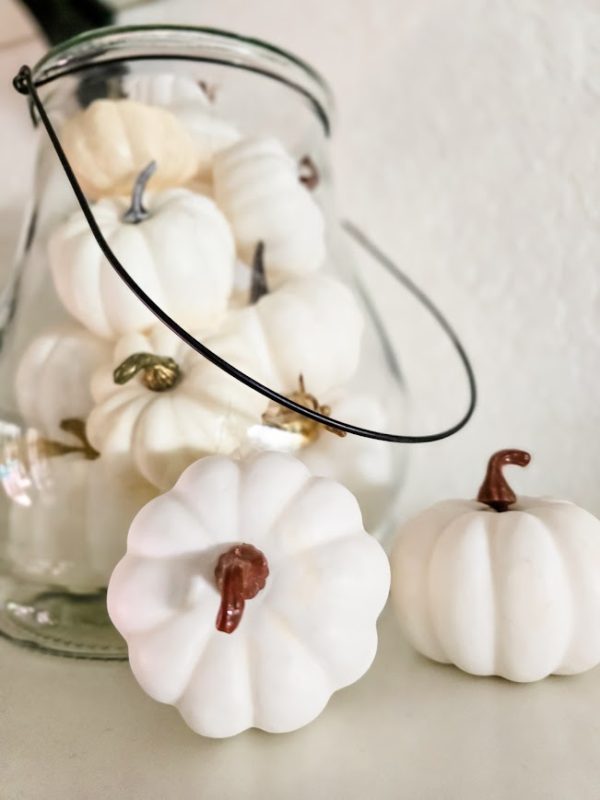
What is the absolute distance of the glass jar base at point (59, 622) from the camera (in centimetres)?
58

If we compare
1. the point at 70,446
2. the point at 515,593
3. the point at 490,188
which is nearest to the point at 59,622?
the point at 70,446

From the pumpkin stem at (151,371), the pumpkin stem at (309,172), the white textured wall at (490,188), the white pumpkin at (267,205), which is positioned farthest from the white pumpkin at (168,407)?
the white textured wall at (490,188)

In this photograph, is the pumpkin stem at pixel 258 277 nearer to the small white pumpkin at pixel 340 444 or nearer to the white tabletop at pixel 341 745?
the small white pumpkin at pixel 340 444

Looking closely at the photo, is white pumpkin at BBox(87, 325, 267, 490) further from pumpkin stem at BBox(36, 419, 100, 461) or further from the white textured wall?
the white textured wall

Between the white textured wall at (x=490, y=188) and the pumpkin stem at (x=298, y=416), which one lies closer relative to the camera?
the pumpkin stem at (x=298, y=416)

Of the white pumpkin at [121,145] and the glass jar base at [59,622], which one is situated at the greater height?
the white pumpkin at [121,145]

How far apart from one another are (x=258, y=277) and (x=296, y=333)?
0.25 feet

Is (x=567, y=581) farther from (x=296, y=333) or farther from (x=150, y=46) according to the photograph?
(x=150, y=46)

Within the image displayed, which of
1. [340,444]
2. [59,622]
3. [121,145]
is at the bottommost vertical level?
[59,622]

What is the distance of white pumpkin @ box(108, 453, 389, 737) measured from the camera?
1.41 feet

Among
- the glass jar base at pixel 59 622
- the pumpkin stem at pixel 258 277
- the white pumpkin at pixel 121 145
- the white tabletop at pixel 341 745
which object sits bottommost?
the glass jar base at pixel 59 622

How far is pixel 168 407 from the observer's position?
54 centimetres

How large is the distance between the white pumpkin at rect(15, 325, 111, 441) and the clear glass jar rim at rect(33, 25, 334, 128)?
0.24 metres

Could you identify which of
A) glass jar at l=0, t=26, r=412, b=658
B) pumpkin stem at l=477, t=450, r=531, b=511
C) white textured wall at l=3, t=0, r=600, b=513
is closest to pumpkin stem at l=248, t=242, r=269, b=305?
glass jar at l=0, t=26, r=412, b=658
